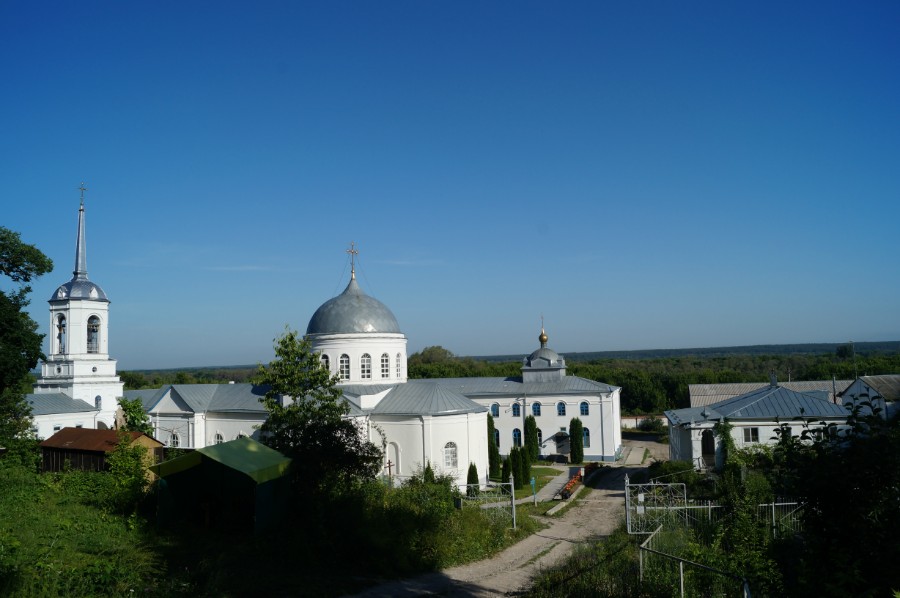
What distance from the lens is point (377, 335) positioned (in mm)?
33406

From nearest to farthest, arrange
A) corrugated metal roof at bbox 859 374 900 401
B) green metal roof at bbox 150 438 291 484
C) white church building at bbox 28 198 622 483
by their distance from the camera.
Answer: green metal roof at bbox 150 438 291 484
white church building at bbox 28 198 622 483
corrugated metal roof at bbox 859 374 900 401

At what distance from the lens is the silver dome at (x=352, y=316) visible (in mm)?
33406

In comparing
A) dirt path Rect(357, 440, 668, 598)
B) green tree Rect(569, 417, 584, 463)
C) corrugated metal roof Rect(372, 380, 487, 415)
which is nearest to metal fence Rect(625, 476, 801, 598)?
dirt path Rect(357, 440, 668, 598)

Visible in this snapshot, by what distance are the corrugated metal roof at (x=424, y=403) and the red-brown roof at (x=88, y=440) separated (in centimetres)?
972

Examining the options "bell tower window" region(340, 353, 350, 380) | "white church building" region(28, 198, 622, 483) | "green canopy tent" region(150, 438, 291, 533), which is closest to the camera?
"green canopy tent" region(150, 438, 291, 533)

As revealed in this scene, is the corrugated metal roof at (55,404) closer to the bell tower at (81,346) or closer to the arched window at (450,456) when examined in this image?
the bell tower at (81,346)

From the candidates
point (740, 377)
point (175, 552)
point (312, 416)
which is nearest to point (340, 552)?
point (175, 552)

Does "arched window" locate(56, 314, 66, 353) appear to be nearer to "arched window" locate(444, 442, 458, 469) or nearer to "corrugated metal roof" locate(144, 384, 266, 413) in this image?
"corrugated metal roof" locate(144, 384, 266, 413)

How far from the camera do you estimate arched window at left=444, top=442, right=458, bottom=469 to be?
29.3 metres

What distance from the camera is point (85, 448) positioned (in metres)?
24.0

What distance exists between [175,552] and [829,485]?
13.3 metres

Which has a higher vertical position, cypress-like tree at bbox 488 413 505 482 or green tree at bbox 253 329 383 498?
green tree at bbox 253 329 383 498

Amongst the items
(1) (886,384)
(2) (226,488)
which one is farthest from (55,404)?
(1) (886,384)

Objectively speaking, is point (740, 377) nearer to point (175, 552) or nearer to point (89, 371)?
point (89, 371)
